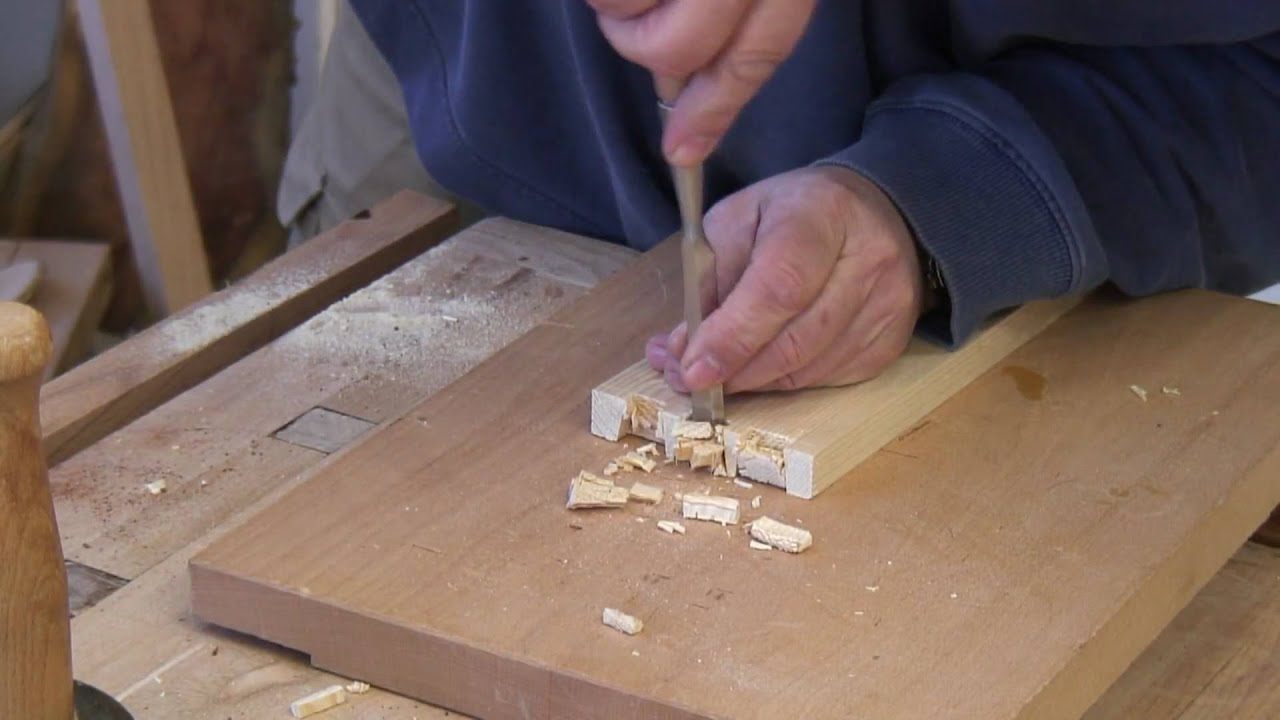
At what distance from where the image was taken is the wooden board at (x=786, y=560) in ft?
2.50

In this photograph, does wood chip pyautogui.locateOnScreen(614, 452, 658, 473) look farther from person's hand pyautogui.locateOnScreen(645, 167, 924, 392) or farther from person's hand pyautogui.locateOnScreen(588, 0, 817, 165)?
person's hand pyautogui.locateOnScreen(588, 0, 817, 165)

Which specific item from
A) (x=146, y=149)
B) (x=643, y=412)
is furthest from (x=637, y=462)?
(x=146, y=149)

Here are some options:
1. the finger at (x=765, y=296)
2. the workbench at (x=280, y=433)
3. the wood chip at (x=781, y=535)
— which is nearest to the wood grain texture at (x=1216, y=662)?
the workbench at (x=280, y=433)

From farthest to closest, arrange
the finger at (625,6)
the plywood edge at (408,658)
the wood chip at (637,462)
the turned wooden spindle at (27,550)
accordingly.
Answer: the wood chip at (637,462)
the finger at (625,6)
the plywood edge at (408,658)
the turned wooden spindle at (27,550)

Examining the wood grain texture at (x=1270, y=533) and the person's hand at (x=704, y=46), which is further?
the wood grain texture at (x=1270, y=533)

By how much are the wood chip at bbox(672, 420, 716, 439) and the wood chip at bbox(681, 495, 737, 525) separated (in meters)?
0.06

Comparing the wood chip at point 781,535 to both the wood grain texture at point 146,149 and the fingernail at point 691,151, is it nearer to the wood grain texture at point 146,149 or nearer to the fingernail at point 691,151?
the fingernail at point 691,151

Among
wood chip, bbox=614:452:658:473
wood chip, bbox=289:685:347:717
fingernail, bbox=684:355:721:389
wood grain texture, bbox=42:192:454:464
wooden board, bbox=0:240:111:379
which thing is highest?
fingernail, bbox=684:355:721:389

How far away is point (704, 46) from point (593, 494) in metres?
0.27

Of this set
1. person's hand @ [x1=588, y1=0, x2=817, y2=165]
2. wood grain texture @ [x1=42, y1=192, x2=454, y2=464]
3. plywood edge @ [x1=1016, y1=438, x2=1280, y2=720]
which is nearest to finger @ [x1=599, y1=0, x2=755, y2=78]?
person's hand @ [x1=588, y1=0, x2=817, y2=165]

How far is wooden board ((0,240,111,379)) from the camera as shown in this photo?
6.88 feet

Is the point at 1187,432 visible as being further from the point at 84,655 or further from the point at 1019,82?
the point at 84,655

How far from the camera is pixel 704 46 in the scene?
0.86 m

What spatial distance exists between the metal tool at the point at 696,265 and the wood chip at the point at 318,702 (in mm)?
291
